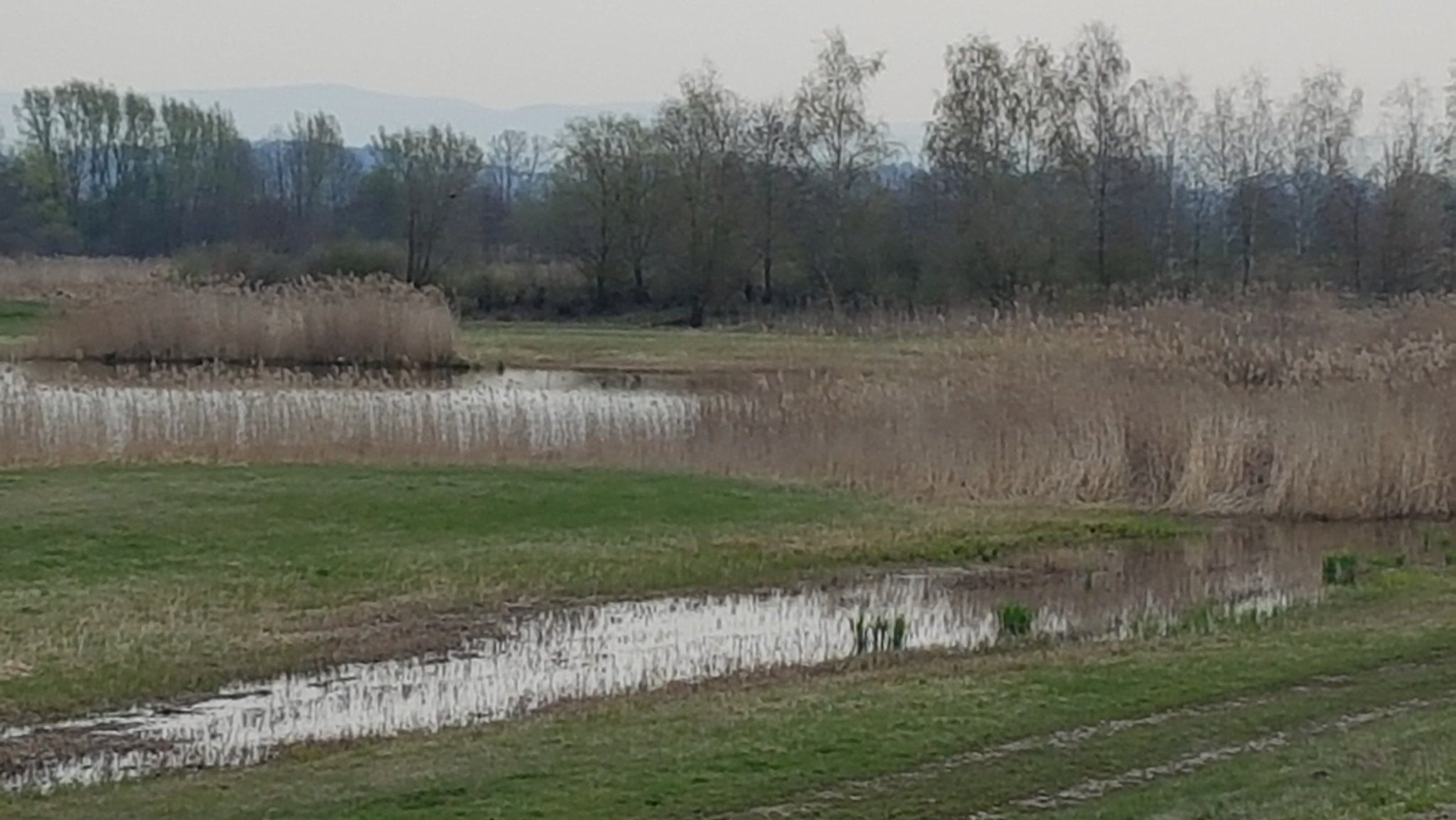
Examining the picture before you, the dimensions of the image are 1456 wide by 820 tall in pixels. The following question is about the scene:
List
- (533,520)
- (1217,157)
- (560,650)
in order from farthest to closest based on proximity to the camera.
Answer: (1217,157) → (533,520) → (560,650)

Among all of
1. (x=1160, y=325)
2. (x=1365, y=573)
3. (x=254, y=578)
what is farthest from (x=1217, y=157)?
(x=254, y=578)

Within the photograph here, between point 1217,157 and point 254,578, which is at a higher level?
point 1217,157

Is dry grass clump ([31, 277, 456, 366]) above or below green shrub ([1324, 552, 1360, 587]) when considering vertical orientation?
above

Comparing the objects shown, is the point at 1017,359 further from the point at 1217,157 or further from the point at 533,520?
the point at 1217,157

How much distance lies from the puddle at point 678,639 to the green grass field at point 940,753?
68 cm

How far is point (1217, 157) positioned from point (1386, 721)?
55.7 meters

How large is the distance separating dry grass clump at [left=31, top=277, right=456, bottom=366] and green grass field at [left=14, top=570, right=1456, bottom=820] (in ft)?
73.5

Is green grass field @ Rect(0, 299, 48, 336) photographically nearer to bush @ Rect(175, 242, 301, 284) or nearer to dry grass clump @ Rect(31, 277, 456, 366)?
bush @ Rect(175, 242, 301, 284)

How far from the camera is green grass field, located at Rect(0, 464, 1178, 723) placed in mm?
11867

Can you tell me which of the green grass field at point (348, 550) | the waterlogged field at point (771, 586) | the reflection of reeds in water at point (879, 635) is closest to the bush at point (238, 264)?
the waterlogged field at point (771, 586)

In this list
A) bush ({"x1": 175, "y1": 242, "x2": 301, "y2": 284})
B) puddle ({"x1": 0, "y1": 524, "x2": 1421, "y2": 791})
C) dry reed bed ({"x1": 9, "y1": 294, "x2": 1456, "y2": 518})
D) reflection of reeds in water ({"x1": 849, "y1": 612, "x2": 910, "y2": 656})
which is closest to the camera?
puddle ({"x1": 0, "y1": 524, "x2": 1421, "y2": 791})

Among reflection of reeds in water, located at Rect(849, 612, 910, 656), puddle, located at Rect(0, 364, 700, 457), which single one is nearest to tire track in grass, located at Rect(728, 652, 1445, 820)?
reflection of reeds in water, located at Rect(849, 612, 910, 656)

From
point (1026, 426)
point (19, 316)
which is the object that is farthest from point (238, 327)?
point (1026, 426)

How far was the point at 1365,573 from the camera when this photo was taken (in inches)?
627
